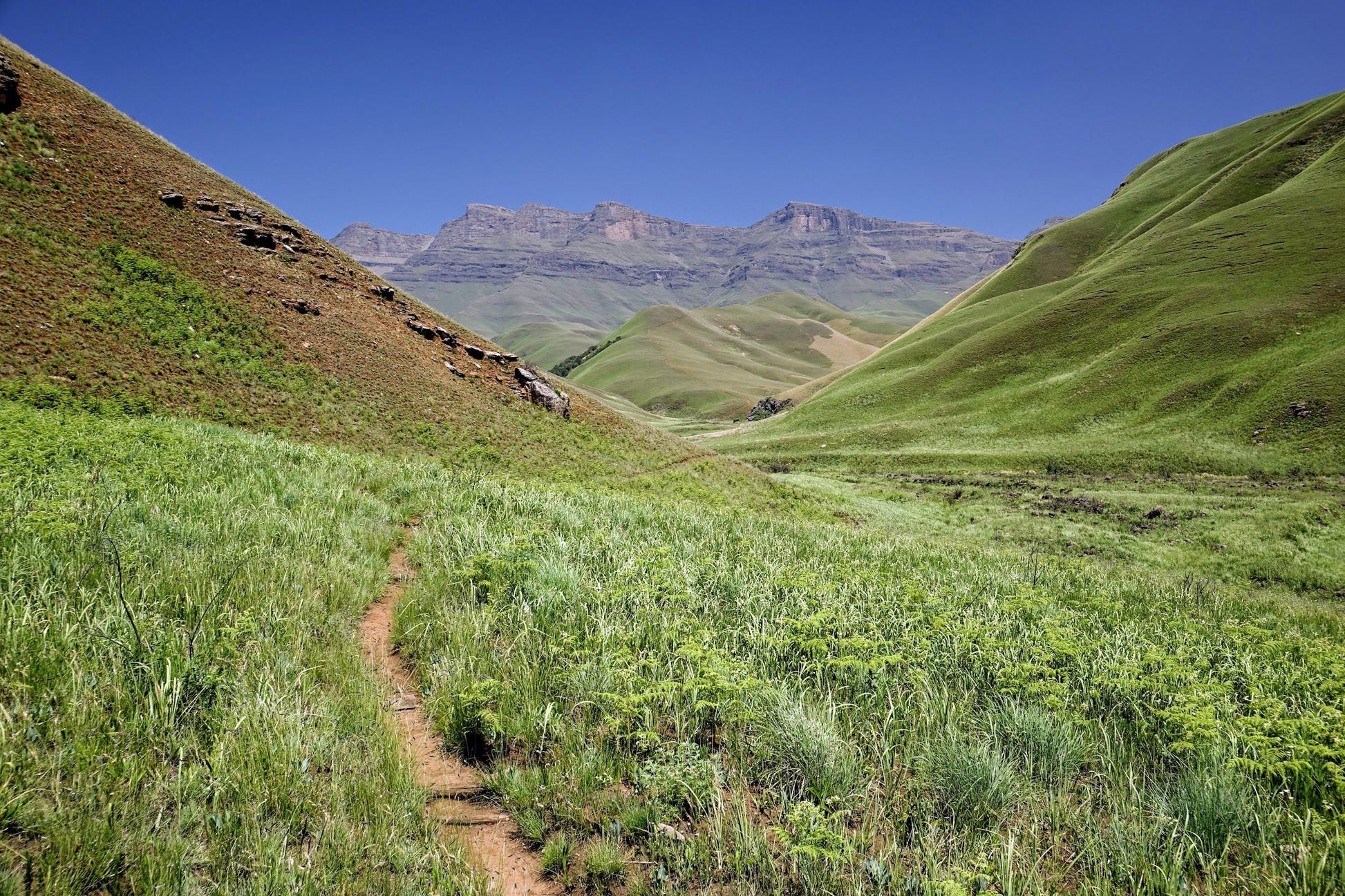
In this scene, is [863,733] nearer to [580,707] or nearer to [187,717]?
[580,707]

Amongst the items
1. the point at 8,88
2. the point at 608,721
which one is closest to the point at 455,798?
the point at 608,721

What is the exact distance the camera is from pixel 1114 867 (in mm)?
3166

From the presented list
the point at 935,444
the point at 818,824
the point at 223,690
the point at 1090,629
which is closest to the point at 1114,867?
the point at 818,824

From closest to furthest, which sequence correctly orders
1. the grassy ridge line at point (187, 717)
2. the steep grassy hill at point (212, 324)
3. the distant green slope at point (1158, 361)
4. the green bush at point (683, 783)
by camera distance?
the grassy ridge line at point (187, 717), the green bush at point (683, 783), the steep grassy hill at point (212, 324), the distant green slope at point (1158, 361)

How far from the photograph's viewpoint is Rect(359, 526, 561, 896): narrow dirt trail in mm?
3229

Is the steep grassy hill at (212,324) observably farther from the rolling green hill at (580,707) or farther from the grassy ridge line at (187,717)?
the grassy ridge line at (187,717)

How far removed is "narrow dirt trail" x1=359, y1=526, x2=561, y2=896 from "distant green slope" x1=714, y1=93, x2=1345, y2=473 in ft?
171

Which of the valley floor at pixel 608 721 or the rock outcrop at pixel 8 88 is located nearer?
the valley floor at pixel 608 721

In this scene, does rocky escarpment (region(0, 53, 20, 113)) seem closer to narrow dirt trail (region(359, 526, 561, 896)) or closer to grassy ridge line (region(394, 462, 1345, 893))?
grassy ridge line (region(394, 462, 1345, 893))

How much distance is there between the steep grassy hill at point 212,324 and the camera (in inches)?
687

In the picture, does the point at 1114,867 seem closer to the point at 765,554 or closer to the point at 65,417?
the point at 765,554

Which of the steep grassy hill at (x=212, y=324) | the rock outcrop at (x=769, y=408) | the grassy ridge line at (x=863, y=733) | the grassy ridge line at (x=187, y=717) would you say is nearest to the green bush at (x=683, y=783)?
the grassy ridge line at (x=863, y=733)

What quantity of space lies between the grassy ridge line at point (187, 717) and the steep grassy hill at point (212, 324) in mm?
14593

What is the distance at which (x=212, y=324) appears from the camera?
71.8 ft
